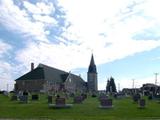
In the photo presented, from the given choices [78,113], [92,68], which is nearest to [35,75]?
[92,68]

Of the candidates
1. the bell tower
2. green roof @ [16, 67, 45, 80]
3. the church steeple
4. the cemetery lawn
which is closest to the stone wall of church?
green roof @ [16, 67, 45, 80]

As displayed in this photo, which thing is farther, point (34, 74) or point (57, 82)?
point (57, 82)

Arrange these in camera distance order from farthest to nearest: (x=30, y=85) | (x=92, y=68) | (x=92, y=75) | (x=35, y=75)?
(x=92, y=75)
(x=92, y=68)
(x=30, y=85)
(x=35, y=75)

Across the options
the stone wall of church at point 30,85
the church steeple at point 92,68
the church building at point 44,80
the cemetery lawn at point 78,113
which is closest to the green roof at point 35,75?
the church building at point 44,80

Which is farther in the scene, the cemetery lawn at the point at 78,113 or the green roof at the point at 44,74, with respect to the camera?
the green roof at the point at 44,74

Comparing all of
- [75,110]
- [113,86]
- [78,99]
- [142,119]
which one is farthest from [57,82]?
[142,119]

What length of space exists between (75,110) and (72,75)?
4489 inches

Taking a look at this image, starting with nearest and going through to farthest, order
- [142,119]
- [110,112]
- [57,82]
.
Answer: [142,119] < [110,112] < [57,82]

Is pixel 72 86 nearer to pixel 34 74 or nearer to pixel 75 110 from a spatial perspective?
pixel 34 74

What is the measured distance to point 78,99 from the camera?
151 feet

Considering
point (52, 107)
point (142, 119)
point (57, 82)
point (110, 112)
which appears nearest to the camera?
point (142, 119)

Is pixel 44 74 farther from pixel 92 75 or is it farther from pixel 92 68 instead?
pixel 92 75

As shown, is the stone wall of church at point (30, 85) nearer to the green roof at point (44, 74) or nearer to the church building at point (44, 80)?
the church building at point (44, 80)

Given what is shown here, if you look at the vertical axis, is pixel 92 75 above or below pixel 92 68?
below
